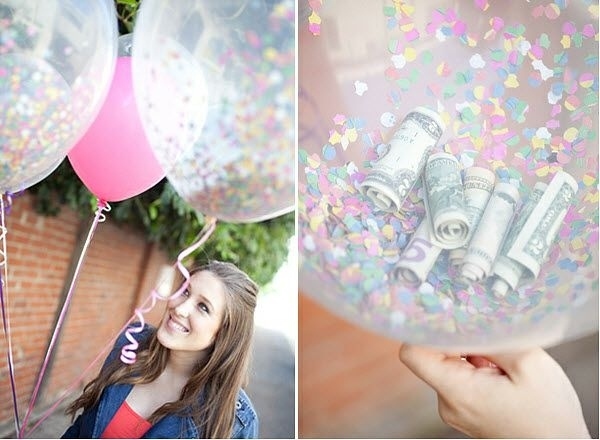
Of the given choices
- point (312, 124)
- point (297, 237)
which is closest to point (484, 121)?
point (312, 124)

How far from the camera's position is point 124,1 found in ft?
5.34

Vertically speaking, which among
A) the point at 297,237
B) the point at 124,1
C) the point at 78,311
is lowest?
the point at 78,311

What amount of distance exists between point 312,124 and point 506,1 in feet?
1.67

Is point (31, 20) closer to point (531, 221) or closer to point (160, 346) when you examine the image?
point (160, 346)

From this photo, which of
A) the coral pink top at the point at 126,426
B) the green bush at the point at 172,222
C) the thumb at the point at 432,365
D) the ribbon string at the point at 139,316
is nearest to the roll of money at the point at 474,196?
the thumb at the point at 432,365

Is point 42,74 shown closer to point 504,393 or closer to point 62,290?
point 62,290

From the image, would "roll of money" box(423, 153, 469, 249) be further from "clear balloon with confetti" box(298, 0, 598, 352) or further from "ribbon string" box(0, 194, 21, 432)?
"ribbon string" box(0, 194, 21, 432)

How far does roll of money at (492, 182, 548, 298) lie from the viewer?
1.44 metres

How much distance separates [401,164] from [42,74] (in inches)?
29.7

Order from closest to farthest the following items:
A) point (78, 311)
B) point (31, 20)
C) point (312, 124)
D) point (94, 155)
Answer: point (31, 20) → point (94, 155) → point (312, 124) → point (78, 311)

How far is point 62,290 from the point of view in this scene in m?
1.78

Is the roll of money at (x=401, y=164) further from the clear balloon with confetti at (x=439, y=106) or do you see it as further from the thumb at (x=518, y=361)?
the thumb at (x=518, y=361)

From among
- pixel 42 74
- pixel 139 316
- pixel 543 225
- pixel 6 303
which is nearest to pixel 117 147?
pixel 42 74

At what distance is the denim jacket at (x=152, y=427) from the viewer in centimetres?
155
